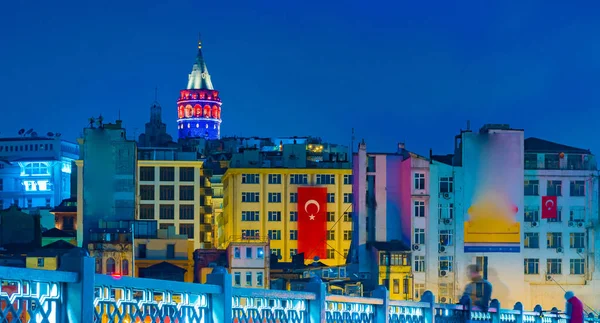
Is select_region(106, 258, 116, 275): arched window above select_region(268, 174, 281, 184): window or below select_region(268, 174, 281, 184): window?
below

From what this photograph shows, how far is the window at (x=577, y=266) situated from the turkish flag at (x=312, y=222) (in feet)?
42.6

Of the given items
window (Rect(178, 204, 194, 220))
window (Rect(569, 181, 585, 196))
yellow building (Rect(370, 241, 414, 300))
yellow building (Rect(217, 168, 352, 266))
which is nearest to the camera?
yellow building (Rect(370, 241, 414, 300))

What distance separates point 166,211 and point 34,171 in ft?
168

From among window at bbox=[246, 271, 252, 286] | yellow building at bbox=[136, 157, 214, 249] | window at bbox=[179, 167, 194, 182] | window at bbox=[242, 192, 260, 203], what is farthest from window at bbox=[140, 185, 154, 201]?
window at bbox=[246, 271, 252, 286]

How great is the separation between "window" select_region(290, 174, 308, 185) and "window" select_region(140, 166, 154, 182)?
7.52 meters

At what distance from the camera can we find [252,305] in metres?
14.9

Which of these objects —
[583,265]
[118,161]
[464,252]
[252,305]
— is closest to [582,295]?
[583,265]

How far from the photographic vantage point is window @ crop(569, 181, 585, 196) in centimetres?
6644

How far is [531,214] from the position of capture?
217 feet

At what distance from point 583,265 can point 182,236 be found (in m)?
19.9

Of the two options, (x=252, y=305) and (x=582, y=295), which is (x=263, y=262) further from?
(x=252, y=305)

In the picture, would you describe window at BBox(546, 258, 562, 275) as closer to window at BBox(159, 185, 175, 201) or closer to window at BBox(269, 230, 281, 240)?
window at BBox(269, 230, 281, 240)

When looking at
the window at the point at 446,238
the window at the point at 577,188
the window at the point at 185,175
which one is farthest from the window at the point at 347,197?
the window at the point at 577,188

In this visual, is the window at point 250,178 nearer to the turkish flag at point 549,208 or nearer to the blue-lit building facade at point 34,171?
the turkish flag at point 549,208
